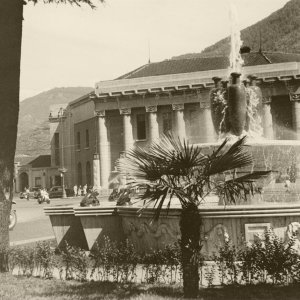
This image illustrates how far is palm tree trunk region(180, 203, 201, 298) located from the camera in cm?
727

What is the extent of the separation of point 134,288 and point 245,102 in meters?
7.19

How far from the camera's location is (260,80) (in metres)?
52.8

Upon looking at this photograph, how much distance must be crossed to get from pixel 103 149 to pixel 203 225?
50163mm

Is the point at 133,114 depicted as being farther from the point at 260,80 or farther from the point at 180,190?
the point at 180,190

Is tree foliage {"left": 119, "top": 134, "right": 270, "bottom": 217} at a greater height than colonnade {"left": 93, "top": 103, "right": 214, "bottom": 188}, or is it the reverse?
colonnade {"left": 93, "top": 103, "right": 214, "bottom": 188}

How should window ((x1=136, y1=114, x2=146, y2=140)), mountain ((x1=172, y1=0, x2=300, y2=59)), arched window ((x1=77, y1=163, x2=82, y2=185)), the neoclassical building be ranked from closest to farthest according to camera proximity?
1. the neoclassical building
2. window ((x1=136, y1=114, x2=146, y2=140))
3. arched window ((x1=77, y1=163, x2=82, y2=185))
4. mountain ((x1=172, y1=0, x2=300, y2=59))

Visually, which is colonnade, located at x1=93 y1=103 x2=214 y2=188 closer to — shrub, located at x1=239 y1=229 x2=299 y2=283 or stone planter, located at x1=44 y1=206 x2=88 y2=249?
stone planter, located at x1=44 y1=206 x2=88 y2=249

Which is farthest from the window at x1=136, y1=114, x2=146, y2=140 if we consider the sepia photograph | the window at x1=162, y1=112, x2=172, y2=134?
the sepia photograph

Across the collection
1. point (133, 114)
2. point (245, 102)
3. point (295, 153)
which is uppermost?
point (133, 114)

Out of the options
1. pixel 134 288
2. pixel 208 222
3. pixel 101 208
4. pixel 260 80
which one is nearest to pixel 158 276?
pixel 134 288

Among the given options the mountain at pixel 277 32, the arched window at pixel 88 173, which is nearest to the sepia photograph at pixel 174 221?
the arched window at pixel 88 173

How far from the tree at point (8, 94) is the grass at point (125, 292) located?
1.59 meters

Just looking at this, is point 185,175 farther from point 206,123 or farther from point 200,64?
point 200,64

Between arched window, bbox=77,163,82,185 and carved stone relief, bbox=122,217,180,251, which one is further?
arched window, bbox=77,163,82,185
